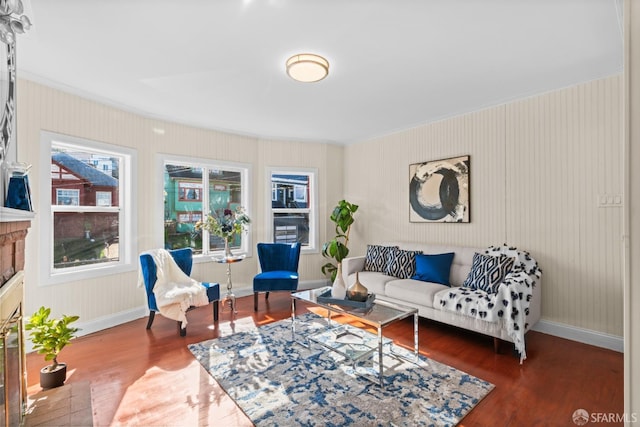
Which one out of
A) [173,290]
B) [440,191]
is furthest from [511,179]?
[173,290]

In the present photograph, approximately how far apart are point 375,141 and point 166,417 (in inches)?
175

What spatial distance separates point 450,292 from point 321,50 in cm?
264

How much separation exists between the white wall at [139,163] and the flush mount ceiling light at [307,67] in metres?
2.32

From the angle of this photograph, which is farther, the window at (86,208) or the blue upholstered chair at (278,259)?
the blue upholstered chair at (278,259)

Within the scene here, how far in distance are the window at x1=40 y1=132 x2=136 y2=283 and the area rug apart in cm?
169

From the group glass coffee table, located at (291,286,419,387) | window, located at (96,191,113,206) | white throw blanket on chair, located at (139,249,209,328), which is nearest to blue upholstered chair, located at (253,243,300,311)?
white throw blanket on chair, located at (139,249,209,328)

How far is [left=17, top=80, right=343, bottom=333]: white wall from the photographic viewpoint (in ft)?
9.23

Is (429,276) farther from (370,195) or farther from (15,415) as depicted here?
(15,415)

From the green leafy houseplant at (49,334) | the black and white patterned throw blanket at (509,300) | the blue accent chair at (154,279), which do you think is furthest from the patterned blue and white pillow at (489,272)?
the green leafy houseplant at (49,334)

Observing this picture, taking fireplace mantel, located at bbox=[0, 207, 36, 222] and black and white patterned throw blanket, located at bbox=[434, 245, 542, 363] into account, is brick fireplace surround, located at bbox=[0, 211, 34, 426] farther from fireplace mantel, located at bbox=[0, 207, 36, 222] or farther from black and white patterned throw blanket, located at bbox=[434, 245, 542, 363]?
black and white patterned throw blanket, located at bbox=[434, 245, 542, 363]

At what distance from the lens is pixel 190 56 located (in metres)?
2.41

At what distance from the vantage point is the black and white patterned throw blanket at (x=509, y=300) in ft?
8.25

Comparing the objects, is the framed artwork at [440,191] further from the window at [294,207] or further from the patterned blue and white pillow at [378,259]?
the window at [294,207]

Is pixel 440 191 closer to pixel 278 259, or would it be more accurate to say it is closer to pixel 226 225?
pixel 278 259
